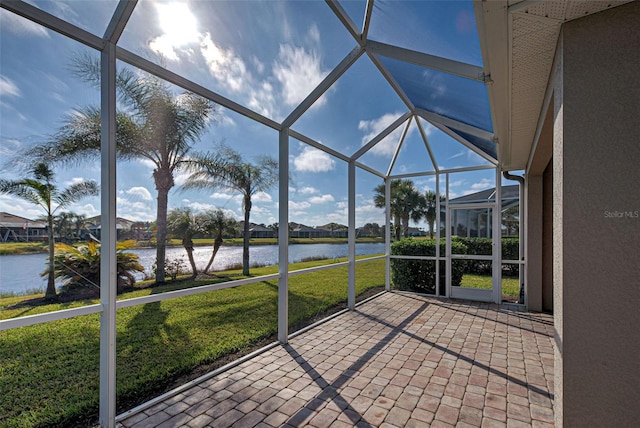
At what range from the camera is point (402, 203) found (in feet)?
25.6

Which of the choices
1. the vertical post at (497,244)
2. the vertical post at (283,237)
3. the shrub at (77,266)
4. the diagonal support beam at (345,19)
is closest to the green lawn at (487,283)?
the vertical post at (497,244)

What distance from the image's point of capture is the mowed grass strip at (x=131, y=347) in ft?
8.60

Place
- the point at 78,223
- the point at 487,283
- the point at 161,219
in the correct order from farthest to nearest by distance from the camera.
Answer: the point at 487,283, the point at 161,219, the point at 78,223

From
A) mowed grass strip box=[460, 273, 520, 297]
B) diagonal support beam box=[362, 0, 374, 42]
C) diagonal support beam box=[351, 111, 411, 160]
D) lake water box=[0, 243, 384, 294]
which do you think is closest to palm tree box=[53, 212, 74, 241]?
lake water box=[0, 243, 384, 294]

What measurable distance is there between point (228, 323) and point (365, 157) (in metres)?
4.06

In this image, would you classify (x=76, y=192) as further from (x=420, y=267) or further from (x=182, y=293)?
(x=420, y=267)

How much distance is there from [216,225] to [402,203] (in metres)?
5.30

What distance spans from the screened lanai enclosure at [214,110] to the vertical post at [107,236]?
1cm

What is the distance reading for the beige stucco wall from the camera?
1.73m

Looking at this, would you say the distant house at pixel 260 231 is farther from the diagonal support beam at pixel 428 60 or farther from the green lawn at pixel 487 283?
the green lawn at pixel 487 283

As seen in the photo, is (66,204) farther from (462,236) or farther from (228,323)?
(462,236)

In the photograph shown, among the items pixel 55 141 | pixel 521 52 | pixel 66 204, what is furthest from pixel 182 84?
pixel 521 52

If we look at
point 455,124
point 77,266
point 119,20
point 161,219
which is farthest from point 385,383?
point 455,124

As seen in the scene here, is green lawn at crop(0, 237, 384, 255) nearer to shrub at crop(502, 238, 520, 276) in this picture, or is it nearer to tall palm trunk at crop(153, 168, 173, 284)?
tall palm trunk at crop(153, 168, 173, 284)
